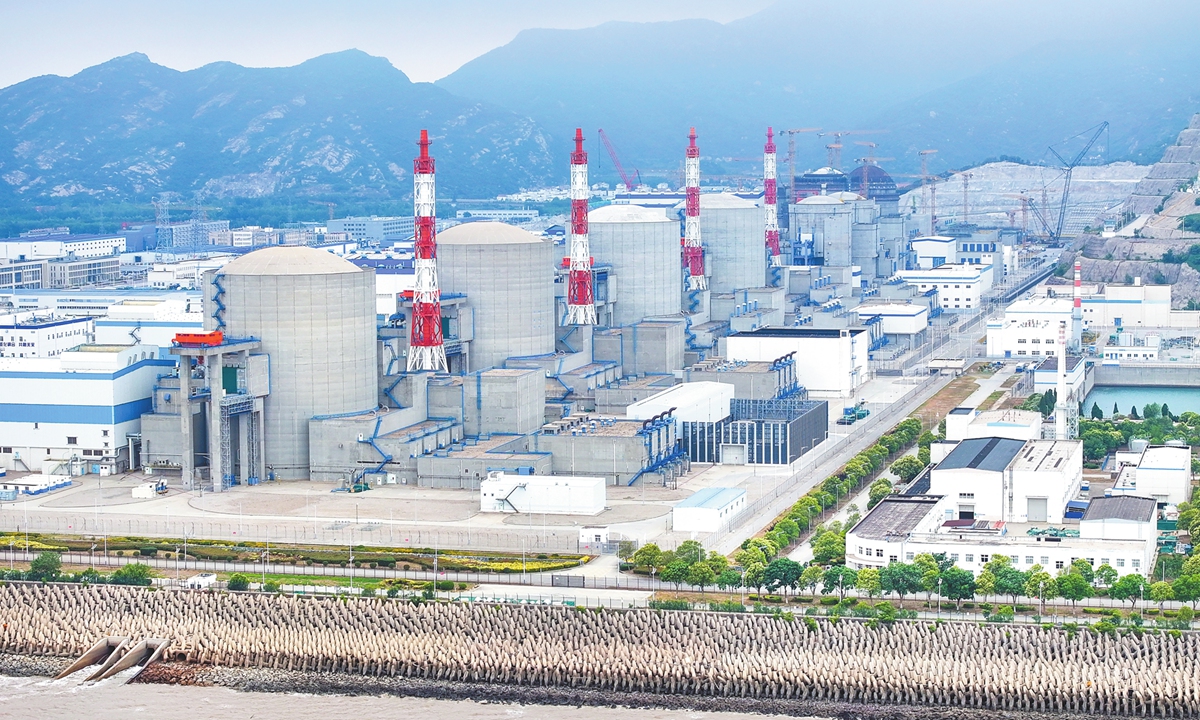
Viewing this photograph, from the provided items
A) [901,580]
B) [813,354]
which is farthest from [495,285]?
[901,580]

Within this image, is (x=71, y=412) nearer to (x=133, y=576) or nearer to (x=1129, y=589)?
(x=133, y=576)

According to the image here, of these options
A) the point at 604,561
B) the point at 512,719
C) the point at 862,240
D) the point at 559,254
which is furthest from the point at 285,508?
the point at 862,240

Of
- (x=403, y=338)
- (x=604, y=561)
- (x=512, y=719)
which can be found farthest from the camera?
(x=403, y=338)

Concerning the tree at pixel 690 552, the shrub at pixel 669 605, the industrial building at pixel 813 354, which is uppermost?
the industrial building at pixel 813 354

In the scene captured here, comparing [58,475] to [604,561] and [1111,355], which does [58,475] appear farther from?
[1111,355]

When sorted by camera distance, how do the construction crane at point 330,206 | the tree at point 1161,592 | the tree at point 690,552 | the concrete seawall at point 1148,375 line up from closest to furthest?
the tree at point 1161,592, the tree at point 690,552, the concrete seawall at point 1148,375, the construction crane at point 330,206

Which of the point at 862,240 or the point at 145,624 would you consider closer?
the point at 145,624

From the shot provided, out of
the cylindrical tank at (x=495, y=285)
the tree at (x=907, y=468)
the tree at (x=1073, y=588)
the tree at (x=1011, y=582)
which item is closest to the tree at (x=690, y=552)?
the tree at (x=1011, y=582)

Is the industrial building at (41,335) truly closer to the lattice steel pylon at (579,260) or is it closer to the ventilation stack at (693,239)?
the lattice steel pylon at (579,260)

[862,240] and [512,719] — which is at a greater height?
[862,240]
